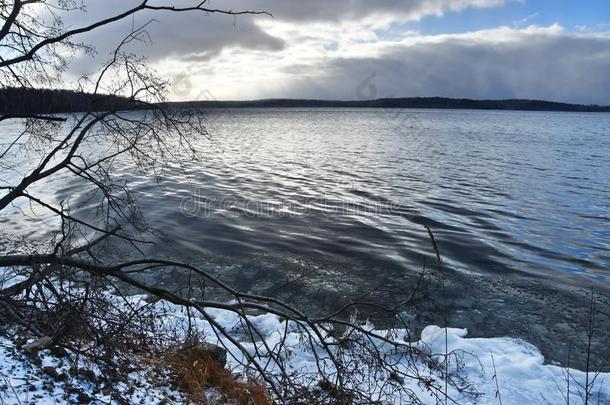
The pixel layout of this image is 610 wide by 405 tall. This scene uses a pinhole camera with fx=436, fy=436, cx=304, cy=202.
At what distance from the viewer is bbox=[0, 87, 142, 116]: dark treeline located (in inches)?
192

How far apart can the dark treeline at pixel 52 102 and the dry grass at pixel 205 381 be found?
3.11 m

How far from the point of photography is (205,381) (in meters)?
4.98

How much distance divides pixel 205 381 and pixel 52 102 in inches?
149

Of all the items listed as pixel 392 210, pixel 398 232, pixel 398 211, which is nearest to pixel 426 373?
pixel 398 232

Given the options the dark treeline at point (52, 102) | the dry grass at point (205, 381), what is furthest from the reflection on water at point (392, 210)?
the dry grass at point (205, 381)

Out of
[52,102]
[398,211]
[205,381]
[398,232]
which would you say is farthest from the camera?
[398,211]

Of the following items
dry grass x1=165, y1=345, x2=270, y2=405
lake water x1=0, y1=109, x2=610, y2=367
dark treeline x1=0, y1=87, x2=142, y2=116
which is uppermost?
dark treeline x1=0, y1=87, x2=142, y2=116

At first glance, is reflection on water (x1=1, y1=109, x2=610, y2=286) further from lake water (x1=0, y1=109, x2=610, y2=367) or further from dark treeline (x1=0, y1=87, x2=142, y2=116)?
dark treeline (x1=0, y1=87, x2=142, y2=116)

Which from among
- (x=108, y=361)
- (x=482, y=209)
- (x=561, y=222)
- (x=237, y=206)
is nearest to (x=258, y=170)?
(x=237, y=206)

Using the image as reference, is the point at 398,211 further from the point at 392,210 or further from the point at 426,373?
the point at 426,373

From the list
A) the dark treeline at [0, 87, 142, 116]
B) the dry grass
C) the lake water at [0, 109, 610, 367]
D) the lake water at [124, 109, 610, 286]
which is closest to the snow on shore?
the dry grass

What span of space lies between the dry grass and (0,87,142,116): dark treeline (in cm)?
311

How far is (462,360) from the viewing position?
708cm

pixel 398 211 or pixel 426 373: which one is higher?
pixel 398 211
